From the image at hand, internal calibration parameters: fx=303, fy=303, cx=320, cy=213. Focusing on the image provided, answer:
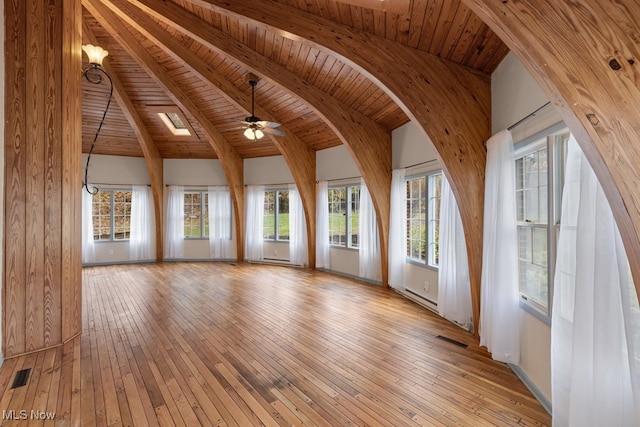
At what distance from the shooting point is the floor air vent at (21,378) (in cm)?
236

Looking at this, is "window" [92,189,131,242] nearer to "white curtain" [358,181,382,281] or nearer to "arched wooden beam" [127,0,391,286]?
"arched wooden beam" [127,0,391,286]

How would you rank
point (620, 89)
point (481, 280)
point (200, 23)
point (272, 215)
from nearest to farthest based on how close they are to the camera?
1. point (620, 89)
2. point (481, 280)
3. point (200, 23)
4. point (272, 215)

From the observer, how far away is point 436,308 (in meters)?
4.13

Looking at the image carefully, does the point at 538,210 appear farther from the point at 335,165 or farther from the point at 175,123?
the point at 175,123

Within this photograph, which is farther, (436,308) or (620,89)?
(436,308)

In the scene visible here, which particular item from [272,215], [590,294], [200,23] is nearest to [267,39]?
[200,23]

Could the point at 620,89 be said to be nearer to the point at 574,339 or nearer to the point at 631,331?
the point at 631,331

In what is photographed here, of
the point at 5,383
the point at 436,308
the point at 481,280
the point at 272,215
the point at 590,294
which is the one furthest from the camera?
the point at 272,215

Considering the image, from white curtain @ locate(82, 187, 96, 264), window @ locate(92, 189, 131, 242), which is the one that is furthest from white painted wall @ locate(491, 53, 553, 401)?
white curtain @ locate(82, 187, 96, 264)

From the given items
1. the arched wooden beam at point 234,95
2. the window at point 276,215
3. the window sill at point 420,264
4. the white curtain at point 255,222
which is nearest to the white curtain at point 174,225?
the white curtain at point 255,222

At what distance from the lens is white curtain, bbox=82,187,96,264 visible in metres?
7.17

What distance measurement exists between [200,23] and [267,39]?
781 mm

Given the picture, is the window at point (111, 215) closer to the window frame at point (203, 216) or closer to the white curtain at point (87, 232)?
the white curtain at point (87, 232)

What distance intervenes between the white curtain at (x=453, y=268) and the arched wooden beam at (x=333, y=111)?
4.59 feet
